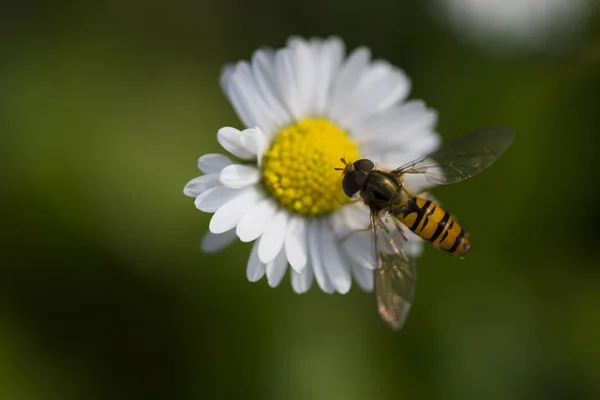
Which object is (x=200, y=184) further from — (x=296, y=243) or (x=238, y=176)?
(x=296, y=243)

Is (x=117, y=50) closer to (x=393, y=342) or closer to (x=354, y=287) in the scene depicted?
(x=354, y=287)

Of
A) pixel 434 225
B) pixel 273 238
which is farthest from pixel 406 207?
pixel 273 238

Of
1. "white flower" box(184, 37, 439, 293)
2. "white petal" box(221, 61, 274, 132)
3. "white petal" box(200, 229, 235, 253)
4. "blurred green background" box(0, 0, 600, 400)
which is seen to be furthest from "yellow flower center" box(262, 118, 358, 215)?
"blurred green background" box(0, 0, 600, 400)

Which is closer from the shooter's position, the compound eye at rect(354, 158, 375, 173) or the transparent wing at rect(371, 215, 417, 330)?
the transparent wing at rect(371, 215, 417, 330)

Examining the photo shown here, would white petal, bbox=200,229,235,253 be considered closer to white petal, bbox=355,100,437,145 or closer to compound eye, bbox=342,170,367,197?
compound eye, bbox=342,170,367,197

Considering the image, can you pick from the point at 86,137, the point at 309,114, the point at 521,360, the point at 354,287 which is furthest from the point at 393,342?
the point at 86,137
